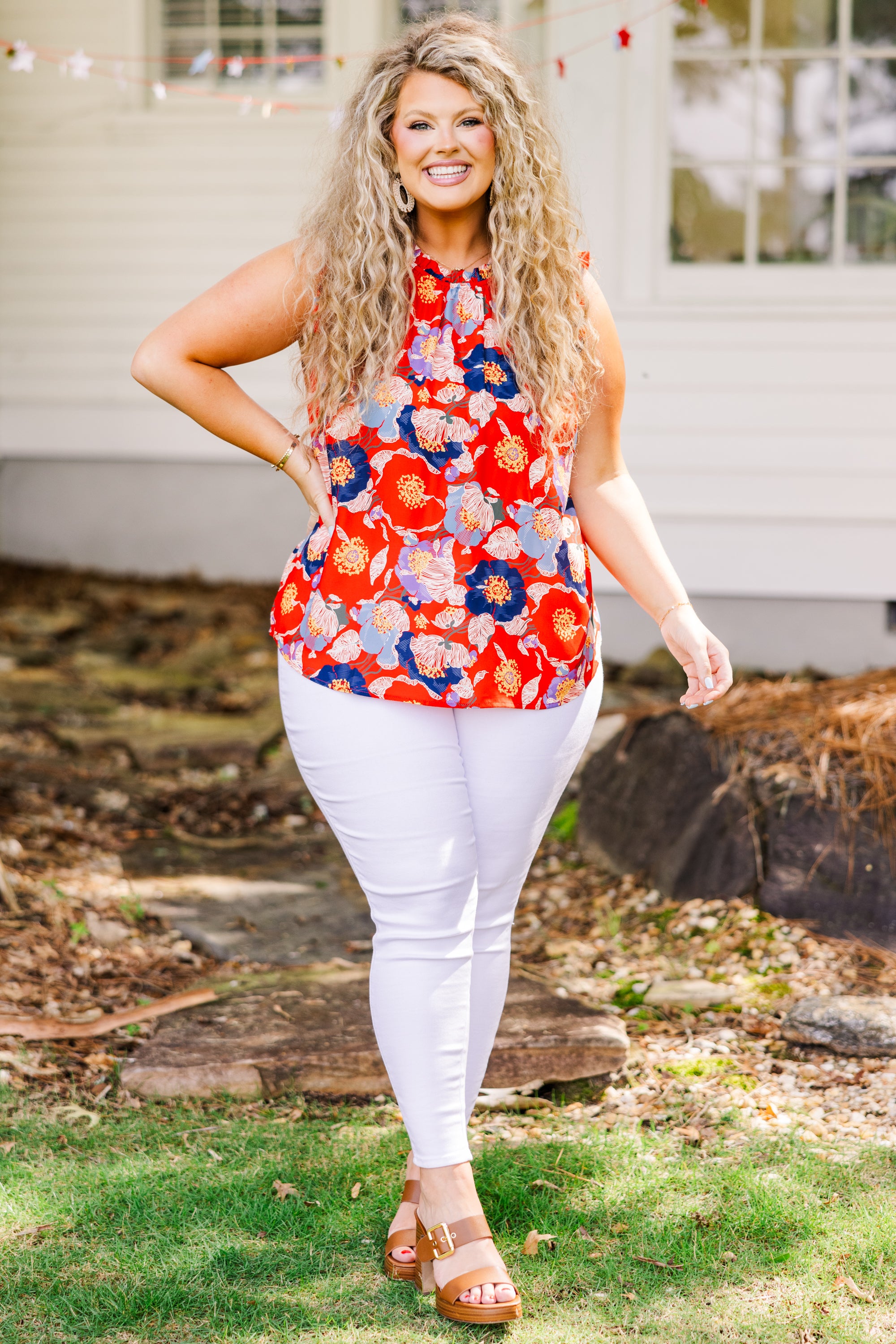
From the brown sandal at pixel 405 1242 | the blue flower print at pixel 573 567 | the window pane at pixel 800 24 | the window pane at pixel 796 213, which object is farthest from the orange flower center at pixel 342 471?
the window pane at pixel 800 24

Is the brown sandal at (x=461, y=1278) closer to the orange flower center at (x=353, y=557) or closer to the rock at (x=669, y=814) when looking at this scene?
the orange flower center at (x=353, y=557)

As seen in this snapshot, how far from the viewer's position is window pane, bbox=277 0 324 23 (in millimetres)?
6266

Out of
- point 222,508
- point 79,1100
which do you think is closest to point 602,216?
point 222,508

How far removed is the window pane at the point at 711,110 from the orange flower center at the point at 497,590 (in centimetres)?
387

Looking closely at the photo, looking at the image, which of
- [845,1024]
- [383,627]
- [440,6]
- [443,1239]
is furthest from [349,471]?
[440,6]

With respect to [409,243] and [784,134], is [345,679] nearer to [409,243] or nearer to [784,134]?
[409,243]

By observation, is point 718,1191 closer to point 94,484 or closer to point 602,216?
point 602,216

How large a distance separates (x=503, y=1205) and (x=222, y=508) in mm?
4946

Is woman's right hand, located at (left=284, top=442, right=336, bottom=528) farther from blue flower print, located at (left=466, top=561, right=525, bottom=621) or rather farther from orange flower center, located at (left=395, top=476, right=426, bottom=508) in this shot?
blue flower print, located at (left=466, top=561, right=525, bottom=621)

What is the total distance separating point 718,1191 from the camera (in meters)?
2.18

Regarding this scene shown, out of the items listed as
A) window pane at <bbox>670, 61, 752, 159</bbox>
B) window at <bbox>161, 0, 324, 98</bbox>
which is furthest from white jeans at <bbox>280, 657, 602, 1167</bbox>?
window at <bbox>161, 0, 324, 98</bbox>

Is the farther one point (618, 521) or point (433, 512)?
point (618, 521)

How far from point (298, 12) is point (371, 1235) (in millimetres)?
5954

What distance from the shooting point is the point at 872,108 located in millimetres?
5070
